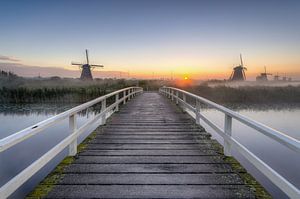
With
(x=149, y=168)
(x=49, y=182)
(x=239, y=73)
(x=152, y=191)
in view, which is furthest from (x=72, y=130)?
(x=239, y=73)

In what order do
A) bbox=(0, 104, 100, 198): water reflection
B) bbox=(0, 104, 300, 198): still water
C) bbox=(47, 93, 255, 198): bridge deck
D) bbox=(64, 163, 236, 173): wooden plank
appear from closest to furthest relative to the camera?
bbox=(47, 93, 255, 198): bridge deck
bbox=(64, 163, 236, 173): wooden plank
bbox=(0, 104, 100, 198): water reflection
bbox=(0, 104, 300, 198): still water

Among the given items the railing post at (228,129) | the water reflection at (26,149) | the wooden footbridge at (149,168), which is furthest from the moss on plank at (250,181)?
the water reflection at (26,149)

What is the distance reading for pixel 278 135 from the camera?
110 inches

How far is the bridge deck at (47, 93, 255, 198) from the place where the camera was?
10.7 ft

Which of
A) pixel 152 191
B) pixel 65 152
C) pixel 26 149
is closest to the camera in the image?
pixel 152 191

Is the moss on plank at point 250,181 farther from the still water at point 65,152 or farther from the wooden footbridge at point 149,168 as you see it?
the still water at point 65,152

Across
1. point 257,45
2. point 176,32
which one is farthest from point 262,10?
point 257,45

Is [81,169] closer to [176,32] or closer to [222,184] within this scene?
[222,184]

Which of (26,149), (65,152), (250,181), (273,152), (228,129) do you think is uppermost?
(228,129)

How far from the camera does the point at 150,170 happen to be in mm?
4039

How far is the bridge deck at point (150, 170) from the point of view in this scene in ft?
10.7

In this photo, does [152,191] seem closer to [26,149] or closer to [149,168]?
[149,168]

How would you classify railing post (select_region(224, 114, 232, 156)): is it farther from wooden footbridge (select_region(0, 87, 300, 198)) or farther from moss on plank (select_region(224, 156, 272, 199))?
moss on plank (select_region(224, 156, 272, 199))

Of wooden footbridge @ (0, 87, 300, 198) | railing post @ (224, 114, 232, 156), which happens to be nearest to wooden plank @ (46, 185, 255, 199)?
wooden footbridge @ (0, 87, 300, 198)
